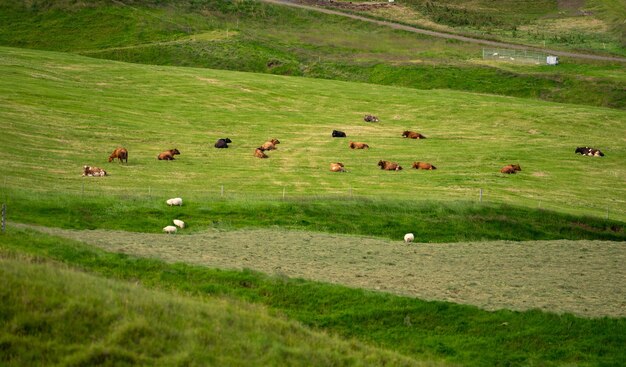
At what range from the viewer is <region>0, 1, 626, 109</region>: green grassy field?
365ft

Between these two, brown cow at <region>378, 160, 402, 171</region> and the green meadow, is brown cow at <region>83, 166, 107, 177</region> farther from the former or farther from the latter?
brown cow at <region>378, 160, 402, 171</region>

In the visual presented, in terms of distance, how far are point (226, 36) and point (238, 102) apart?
39859mm

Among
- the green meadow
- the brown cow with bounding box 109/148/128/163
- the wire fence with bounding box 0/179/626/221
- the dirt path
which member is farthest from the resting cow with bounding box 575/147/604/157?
the dirt path

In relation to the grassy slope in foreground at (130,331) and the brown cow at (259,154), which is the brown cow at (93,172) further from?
the grassy slope in foreground at (130,331)

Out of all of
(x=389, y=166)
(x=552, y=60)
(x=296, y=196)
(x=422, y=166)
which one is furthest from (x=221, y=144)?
(x=552, y=60)

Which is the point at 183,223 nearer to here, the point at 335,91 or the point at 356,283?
the point at 356,283

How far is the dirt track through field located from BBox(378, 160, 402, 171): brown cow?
1831cm

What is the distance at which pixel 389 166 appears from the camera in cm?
6156

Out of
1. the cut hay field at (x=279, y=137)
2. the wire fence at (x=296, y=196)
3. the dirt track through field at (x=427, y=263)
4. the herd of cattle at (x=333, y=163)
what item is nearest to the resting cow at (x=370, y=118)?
the cut hay field at (x=279, y=137)

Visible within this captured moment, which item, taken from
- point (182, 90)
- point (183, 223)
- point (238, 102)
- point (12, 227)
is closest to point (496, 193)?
point (183, 223)

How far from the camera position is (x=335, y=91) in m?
101

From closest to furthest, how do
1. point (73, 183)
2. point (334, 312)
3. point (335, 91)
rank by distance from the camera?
point (334, 312)
point (73, 183)
point (335, 91)

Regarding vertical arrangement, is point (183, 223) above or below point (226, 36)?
below

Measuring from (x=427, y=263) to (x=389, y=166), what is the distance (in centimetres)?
2413
